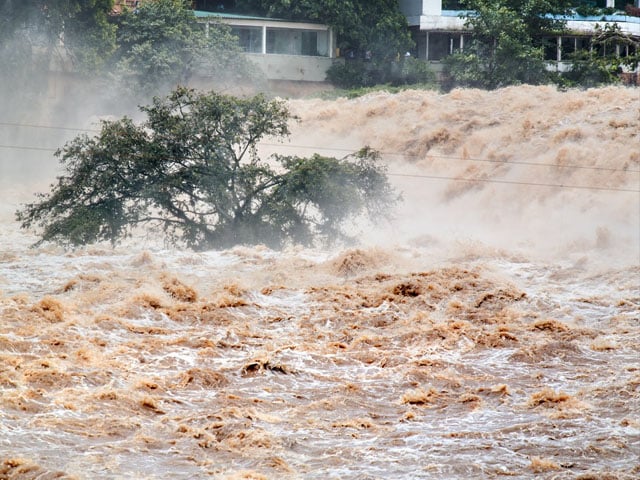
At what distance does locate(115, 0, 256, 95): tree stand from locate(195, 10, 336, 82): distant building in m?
2.39

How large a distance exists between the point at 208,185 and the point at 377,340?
1117 cm

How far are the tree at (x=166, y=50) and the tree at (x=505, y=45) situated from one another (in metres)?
9.34

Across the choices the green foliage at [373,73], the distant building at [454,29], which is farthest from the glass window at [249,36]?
the distant building at [454,29]

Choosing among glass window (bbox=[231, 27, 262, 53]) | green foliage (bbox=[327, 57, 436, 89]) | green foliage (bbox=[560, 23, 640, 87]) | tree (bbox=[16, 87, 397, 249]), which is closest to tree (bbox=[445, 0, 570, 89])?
green foliage (bbox=[560, 23, 640, 87])

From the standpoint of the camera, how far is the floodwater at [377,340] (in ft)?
49.6

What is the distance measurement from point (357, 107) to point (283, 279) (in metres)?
18.6

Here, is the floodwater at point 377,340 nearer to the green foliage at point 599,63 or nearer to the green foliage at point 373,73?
the green foliage at point 599,63

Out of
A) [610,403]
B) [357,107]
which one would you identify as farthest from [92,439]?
[357,107]

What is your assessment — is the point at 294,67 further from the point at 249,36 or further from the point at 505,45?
the point at 505,45

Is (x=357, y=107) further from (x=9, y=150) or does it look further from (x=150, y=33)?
(x=9, y=150)

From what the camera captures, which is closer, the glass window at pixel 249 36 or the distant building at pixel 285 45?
the distant building at pixel 285 45

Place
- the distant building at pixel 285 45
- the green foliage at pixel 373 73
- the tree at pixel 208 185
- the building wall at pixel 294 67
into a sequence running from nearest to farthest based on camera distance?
the tree at pixel 208 185 < the green foliage at pixel 373 73 < the building wall at pixel 294 67 < the distant building at pixel 285 45

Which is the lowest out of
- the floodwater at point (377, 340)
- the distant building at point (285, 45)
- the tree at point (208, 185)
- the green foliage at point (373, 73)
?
the floodwater at point (377, 340)

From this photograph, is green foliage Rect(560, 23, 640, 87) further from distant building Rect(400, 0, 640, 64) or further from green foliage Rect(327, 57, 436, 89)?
green foliage Rect(327, 57, 436, 89)
